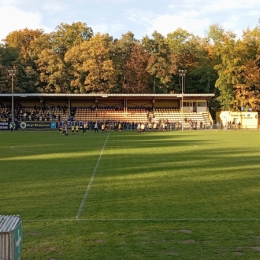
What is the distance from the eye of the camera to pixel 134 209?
356 inches

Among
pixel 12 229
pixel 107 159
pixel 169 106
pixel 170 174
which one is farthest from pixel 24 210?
pixel 169 106

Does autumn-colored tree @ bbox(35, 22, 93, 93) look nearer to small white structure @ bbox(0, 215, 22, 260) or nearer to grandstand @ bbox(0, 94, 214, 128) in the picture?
grandstand @ bbox(0, 94, 214, 128)

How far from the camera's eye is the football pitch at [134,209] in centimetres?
630

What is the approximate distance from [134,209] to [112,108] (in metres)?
54.8

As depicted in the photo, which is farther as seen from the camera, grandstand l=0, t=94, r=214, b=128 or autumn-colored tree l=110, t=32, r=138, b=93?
autumn-colored tree l=110, t=32, r=138, b=93

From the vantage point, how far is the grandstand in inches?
2367

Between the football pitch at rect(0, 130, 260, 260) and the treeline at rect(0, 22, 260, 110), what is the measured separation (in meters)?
51.7

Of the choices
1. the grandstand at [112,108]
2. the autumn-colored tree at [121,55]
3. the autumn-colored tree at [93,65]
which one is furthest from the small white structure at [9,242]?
the autumn-colored tree at [121,55]

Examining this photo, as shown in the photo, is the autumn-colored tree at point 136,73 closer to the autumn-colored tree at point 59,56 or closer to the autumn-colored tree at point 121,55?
the autumn-colored tree at point 121,55

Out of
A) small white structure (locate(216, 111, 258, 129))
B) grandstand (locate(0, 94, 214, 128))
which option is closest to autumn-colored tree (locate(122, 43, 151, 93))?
grandstand (locate(0, 94, 214, 128))

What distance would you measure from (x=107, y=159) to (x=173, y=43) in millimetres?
62425

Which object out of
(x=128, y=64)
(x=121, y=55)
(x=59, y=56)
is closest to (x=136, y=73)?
(x=128, y=64)

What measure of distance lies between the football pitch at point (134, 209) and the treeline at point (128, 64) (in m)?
51.7

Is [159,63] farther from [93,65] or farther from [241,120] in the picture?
[241,120]
